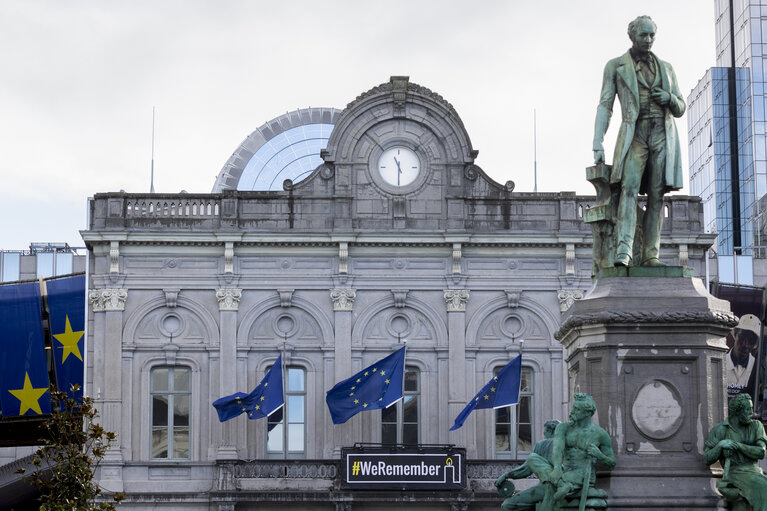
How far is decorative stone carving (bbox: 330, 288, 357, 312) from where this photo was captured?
47156 mm

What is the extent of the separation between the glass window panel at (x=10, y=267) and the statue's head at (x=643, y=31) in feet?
139

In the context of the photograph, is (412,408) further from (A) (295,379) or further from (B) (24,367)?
(B) (24,367)

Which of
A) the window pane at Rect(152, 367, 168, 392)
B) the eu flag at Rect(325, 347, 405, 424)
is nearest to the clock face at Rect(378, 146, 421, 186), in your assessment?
the eu flag at Rect(325, 347, 405, 424)

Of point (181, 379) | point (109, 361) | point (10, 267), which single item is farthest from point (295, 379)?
point (10, 267)

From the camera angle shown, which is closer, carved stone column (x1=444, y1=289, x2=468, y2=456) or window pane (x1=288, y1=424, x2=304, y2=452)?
carved stone column (x1=444, y1=289, x2=468, y2=456)

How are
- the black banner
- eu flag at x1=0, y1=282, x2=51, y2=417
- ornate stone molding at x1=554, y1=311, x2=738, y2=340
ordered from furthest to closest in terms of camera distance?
1. eu flag at x1=0, y1=282, x2=51, y2=417
2. the black banner
3. ornate stone molding at x1=554, y1=311, x2=738, y2=340

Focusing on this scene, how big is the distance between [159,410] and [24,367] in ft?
14.6

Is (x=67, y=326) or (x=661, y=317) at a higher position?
(x=67, y=326)

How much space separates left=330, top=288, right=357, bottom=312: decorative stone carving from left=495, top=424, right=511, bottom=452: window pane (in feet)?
19.0

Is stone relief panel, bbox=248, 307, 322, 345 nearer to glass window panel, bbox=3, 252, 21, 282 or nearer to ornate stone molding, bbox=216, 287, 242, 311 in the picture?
ornate stone molding, bbox=216, 287, 242, 311

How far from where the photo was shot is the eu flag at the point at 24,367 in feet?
156

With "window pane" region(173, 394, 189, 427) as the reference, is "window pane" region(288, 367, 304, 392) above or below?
above

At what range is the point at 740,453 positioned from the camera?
16844 millimetres

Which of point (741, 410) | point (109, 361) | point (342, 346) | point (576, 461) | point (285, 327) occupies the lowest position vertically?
point (576, 461)
